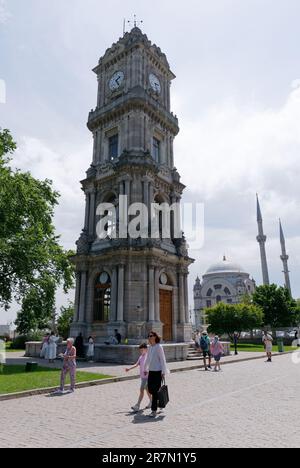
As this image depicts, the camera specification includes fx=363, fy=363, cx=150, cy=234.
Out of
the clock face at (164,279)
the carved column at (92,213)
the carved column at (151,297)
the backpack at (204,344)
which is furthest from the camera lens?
the carved column at (92,213)

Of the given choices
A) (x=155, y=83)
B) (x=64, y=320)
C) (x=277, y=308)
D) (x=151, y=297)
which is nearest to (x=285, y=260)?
(x=277, y=308)

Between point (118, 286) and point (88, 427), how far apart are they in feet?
62.5

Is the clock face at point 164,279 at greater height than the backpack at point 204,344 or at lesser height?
greater

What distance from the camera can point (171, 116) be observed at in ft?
117

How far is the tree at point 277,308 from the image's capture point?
57031mm

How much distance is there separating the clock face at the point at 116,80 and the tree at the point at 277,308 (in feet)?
131

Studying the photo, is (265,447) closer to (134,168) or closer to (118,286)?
(118,286)

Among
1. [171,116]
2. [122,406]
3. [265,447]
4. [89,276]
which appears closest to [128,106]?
[171,116]

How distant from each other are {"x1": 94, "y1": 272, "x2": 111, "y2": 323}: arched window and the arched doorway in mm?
4149

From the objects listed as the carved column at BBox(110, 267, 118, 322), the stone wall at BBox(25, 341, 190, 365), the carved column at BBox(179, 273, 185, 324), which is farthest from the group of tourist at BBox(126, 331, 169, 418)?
the carved column at BBox(179, 273, 185, 324)

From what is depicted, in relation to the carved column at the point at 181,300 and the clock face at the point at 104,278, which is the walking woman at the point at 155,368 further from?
the carved column at the point at 181,300

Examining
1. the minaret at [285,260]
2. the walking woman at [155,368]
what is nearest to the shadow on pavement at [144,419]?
the walking woman at [155,368]

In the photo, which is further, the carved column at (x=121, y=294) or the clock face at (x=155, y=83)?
the clock face at (x=155, y=83)

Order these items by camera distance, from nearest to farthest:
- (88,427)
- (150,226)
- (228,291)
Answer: (88,427) < (150,226) < (228,291)
